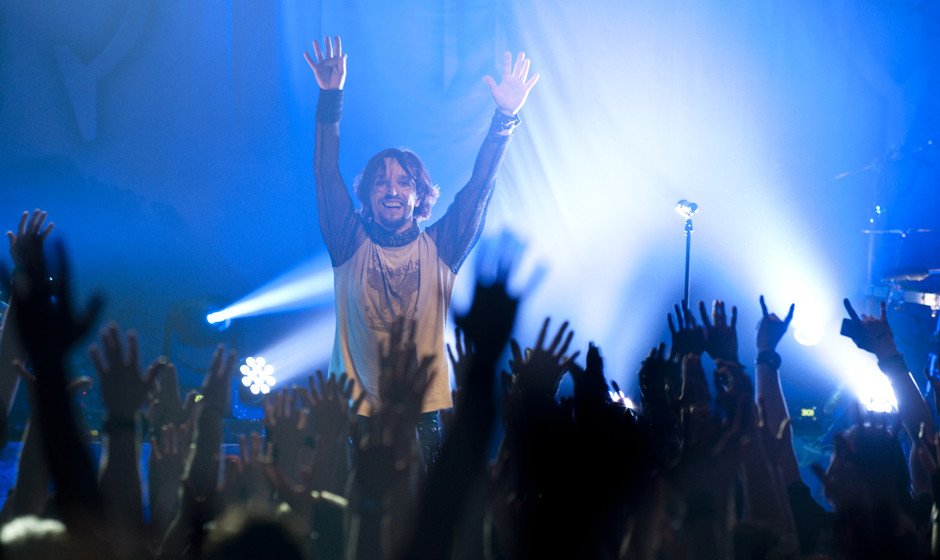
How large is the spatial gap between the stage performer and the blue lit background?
4.77 ft

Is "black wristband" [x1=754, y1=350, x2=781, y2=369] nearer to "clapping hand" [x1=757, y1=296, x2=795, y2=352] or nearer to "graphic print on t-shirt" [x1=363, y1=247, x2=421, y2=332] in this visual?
"clapping hand" [x1=757, y1=296, x2=795, y2=352]

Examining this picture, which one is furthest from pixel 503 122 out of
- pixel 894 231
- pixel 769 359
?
pixel 894 231

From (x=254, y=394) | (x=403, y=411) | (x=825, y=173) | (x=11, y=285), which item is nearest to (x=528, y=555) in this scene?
(x=403, y=411)

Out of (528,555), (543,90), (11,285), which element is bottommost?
(528,555)

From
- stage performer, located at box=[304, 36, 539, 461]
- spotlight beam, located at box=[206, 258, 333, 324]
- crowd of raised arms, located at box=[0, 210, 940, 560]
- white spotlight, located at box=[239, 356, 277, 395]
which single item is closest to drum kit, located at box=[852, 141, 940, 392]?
stage performer, located at box=[304, 36, 539, 461]

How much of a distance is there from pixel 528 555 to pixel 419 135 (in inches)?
202

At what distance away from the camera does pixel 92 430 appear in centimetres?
473

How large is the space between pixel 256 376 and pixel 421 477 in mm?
4188

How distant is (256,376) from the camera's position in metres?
5.34

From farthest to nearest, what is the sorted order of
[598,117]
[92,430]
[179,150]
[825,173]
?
[825,173] < [598,117] < [179,150] < [92,430]

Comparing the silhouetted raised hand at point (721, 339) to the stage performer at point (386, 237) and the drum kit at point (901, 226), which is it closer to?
the stage performer at point (386, 237)

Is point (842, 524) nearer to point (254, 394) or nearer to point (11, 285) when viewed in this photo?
point (11, 285)

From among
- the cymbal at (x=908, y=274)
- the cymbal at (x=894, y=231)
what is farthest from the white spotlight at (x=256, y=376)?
the cymbal at (x=894, y=231)

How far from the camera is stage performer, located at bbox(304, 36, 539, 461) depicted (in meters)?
3.61
